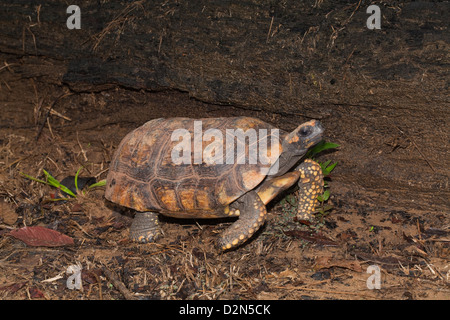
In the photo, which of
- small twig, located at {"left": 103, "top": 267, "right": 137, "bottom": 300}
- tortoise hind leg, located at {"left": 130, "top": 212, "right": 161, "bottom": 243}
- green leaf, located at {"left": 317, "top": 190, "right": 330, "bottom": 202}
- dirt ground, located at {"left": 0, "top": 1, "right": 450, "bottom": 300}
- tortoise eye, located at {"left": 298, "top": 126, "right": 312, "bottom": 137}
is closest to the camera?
small twig, located at {"left": 103, "top": 267, "right": 137, "bottom": 300}

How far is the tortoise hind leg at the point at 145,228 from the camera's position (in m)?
4.62

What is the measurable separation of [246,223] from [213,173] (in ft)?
1.91

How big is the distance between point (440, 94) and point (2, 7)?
5762 millimetres

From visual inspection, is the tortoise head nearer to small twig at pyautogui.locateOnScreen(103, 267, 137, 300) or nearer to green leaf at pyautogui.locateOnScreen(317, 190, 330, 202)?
green leaf at pyautogui.locateOnScreen(317, 190, 330, 202)

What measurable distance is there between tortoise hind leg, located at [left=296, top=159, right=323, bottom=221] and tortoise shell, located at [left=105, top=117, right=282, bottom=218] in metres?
0.54

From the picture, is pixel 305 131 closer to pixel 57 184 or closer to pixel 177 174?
pixel 177 174

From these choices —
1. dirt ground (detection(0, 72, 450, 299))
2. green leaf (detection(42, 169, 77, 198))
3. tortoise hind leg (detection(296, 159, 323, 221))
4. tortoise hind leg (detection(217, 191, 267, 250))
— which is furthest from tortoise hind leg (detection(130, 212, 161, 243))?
tortoise hind leg (detection(296, 159, 323, 221))

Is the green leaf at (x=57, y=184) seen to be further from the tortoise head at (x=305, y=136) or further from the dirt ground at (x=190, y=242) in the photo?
the tortoise head at (x=305, y=136)

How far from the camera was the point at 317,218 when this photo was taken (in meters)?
4.80

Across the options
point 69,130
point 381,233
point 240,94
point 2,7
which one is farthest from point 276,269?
point 2,7

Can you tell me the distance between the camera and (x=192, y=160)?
4.35 metres

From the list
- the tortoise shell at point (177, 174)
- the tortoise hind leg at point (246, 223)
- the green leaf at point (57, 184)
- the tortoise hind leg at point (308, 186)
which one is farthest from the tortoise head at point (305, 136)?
the green leaf at point (57, 184)

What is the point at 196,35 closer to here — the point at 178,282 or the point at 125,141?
the point at 125,141

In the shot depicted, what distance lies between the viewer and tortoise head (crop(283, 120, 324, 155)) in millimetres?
4336
